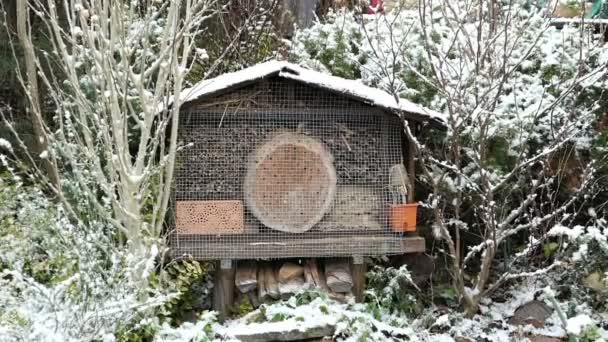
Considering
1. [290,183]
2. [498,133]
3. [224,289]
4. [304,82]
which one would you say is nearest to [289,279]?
[224,289]

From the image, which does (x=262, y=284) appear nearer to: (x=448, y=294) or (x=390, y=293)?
(x=390, y=293)

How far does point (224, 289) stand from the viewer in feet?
16.8

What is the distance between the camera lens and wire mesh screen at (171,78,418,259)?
4922 mm

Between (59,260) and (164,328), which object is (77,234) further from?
(164,328)

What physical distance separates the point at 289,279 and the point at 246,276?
32cm

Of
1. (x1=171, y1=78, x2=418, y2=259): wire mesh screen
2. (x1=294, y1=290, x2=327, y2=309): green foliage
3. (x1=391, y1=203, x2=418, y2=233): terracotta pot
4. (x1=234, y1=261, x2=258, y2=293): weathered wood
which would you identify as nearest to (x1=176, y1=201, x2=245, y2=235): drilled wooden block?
(x1=171, y1=78, x2=418, y2=259): wire mesh screen

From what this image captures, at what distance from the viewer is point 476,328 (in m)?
4.93

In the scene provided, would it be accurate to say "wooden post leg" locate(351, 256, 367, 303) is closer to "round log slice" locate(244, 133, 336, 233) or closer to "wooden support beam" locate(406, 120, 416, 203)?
"round log slice" locate(244, 133, 336, 233)

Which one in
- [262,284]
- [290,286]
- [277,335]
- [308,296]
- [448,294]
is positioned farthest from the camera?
[448,294]

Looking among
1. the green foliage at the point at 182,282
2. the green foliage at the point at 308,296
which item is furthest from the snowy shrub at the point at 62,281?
the green foliage at the point at 308,296

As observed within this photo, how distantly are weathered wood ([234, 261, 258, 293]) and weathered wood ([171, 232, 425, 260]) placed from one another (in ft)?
0.82

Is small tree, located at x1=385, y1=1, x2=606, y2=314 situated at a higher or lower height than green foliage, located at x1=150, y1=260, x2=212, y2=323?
higher

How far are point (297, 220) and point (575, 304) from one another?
2.07m

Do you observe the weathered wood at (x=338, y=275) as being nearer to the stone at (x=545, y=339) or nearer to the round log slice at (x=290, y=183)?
the round log slice at (x=290, y=183)
